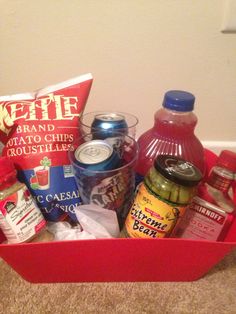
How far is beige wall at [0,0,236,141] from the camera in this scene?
1.99ft

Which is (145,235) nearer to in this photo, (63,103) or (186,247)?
(186,247)

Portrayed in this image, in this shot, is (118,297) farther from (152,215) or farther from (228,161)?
(228,161)

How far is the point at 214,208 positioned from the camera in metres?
0.48

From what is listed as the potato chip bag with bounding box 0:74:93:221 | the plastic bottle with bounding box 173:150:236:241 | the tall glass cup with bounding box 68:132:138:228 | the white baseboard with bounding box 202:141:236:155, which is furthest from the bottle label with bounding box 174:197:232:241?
the white baseboard with bounding box 202:141:236:155

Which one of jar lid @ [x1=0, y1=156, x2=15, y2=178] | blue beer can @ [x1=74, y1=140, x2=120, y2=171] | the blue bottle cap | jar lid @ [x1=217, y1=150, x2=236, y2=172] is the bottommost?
jar lid @ [x1=0, y1=156, x2=15, y2=178]

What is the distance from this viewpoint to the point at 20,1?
1.97ft

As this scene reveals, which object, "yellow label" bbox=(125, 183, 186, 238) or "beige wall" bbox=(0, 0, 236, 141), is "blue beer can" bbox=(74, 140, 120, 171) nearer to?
"yellow label" bbox=(125, 183, 186, 238)

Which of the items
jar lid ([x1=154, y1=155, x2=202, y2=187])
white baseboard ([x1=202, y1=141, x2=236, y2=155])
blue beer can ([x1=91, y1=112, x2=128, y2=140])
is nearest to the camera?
jar lid ([x1=154, y1=155, x2=202, y2=187])

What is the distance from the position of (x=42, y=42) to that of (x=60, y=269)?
48 centimetres

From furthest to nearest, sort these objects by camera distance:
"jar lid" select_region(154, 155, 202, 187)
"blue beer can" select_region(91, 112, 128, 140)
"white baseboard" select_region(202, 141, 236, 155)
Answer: "white baseboard" select_region(202, 141, 236, 155), "blue beer can" select_region(91, 112, 128, 140), "jar lid" select_region(154, 155, 202, 187)

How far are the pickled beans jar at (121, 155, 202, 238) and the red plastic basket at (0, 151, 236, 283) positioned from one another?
0.13 feet

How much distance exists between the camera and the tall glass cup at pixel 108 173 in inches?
18.1

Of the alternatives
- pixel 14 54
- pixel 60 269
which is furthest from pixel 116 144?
pixel 14 54

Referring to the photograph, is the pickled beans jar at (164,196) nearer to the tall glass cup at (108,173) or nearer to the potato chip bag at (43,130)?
the tall glass cup at (108,173)
